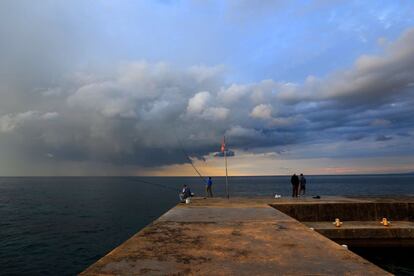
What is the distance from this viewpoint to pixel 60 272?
1557 centimetres

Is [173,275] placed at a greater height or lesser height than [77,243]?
greater

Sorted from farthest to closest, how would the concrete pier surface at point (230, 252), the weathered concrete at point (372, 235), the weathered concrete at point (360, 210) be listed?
the weathered concrete at point (360, 210), the weathered concrete at point (372, 235), the concrete pier surface at point (230, 252)

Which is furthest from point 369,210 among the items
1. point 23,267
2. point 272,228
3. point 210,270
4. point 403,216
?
point 23,267

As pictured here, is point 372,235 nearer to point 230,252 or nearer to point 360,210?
point 360,210

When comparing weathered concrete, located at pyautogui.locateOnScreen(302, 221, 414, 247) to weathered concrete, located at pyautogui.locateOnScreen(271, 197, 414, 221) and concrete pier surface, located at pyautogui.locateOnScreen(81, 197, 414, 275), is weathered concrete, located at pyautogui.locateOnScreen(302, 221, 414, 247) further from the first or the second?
concrete pier surface, located at pyautogui.locateOnScreen(81, 197, 414, 275)

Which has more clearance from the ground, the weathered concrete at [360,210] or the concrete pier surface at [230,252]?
the concrete pier surface at [230,252]

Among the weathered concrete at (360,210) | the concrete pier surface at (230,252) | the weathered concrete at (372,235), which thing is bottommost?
the weathered concrete at (372,235)

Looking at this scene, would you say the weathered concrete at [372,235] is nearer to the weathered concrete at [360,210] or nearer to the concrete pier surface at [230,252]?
the weathered concrete at [360,210]

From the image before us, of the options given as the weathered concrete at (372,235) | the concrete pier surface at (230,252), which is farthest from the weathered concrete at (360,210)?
the concrete pier surface at (230,252)

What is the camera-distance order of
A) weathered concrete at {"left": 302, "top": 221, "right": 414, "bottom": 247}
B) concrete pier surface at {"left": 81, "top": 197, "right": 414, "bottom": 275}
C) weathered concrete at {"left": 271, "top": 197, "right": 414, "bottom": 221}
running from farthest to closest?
weathered concrete at {"left": 271, "top": 197, "right": 414, "bottom": 221} < weathered concrete at {"left": 302, "top": 221, "right": 414, "bottom": 247} < concrete pier surface at {"left": 81, "top": 197, "right": 414, "bottom": 275}

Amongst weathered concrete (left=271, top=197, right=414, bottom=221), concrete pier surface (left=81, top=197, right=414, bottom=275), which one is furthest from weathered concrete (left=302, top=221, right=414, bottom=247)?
concrete pier surface (left=81, top=197, right=414, bottom=275)

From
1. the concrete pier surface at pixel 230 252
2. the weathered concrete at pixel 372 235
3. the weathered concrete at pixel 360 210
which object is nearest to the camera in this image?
the concrete pier surface at pixel 230 252

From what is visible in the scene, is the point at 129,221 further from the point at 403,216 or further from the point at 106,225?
the point at 403,216

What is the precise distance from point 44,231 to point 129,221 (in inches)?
295
